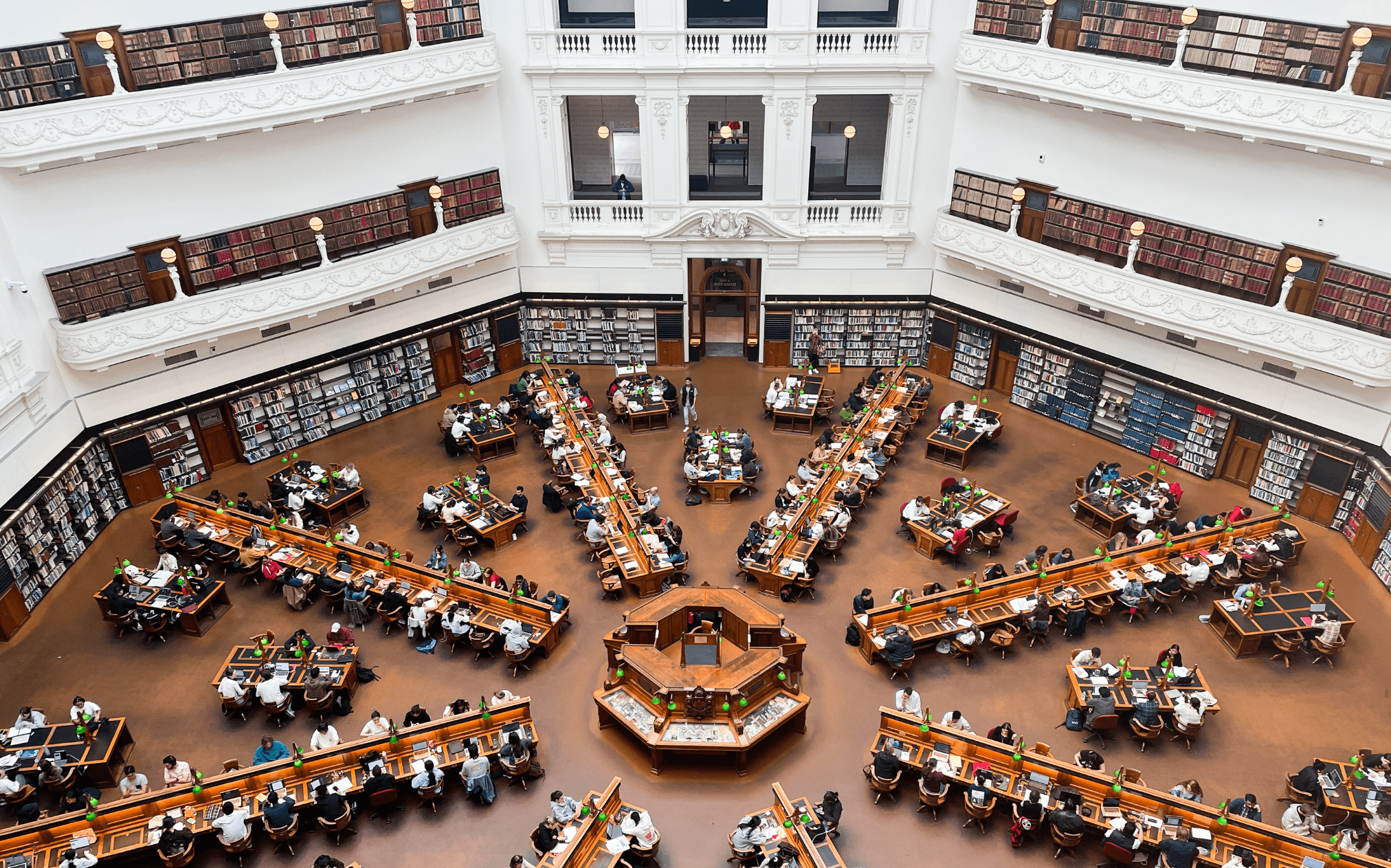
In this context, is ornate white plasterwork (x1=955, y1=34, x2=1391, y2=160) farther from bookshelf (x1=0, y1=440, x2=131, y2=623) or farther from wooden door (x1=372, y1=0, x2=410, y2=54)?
bookshelf (x1=0, y1=440, x2=131, y2=623)

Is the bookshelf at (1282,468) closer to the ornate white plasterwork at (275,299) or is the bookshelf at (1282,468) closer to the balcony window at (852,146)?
the balcony window at (852,146)

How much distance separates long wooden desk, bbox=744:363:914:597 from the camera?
19.0 metres

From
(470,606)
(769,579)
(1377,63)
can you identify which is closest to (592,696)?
(470,606)

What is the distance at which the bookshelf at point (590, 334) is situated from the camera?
26.8m

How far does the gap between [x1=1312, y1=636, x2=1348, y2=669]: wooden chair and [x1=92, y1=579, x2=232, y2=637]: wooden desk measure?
2115cm

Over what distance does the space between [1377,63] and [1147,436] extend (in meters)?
9.24

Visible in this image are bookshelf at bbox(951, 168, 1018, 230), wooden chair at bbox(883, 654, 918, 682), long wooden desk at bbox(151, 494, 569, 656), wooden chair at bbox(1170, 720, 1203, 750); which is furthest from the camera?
bookshelf at bbox(951, 168, 1018, 230)

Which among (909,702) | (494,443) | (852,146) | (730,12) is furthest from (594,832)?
(852,146)

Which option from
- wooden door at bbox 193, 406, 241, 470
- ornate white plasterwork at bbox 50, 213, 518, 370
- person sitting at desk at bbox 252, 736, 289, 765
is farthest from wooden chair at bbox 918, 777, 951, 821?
wooden door at bbox 193, 406, 241, 470

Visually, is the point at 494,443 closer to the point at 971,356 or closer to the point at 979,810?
the point at 971,356

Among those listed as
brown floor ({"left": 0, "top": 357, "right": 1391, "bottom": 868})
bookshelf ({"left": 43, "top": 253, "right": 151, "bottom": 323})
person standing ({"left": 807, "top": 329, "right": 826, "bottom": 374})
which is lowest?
brown floor ({"left": 0, "top": 357, "right": 1391, "bottom": 868})

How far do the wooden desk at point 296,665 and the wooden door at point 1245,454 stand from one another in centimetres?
1968

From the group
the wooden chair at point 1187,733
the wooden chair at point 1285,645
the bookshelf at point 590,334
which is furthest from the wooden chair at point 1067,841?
the bookshelf at point 590,334

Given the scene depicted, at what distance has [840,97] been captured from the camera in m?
29.9
